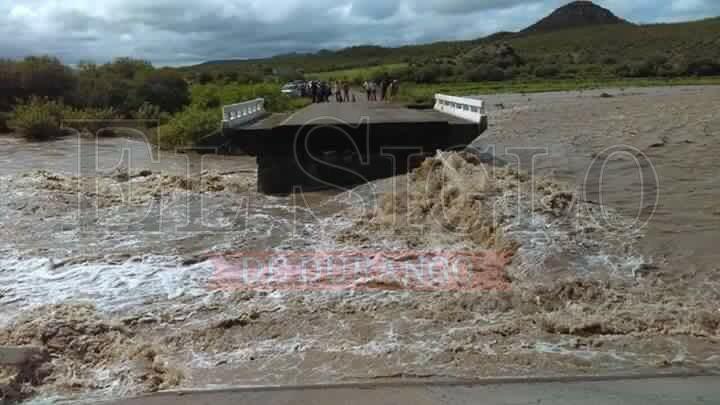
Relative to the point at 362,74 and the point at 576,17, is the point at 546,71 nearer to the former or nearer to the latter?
the point at 362,74

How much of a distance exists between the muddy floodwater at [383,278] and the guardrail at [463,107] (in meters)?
1.19

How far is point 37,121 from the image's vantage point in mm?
28344

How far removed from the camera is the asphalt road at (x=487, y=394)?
447cm

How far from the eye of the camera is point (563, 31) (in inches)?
4756

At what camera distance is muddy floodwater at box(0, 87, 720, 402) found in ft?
17.8

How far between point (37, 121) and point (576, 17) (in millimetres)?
129103

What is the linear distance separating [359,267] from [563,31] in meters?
122

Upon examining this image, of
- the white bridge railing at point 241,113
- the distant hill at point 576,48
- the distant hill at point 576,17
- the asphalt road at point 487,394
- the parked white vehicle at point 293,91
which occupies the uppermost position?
the distant hill at point 576,17

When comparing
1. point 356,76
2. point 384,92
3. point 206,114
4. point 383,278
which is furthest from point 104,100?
point 356,76

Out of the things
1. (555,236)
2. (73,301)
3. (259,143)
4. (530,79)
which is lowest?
(73,301)

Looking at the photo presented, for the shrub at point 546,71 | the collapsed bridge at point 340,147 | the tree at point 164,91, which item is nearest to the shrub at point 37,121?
the tree at point 164,91

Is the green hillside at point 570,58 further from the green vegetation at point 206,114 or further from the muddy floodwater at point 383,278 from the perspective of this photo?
the muddy floodwater at point 383,278

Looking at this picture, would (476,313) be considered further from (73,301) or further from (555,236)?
(73,301)

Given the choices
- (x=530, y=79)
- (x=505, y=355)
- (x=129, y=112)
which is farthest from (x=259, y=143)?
(x=530, y=79)
